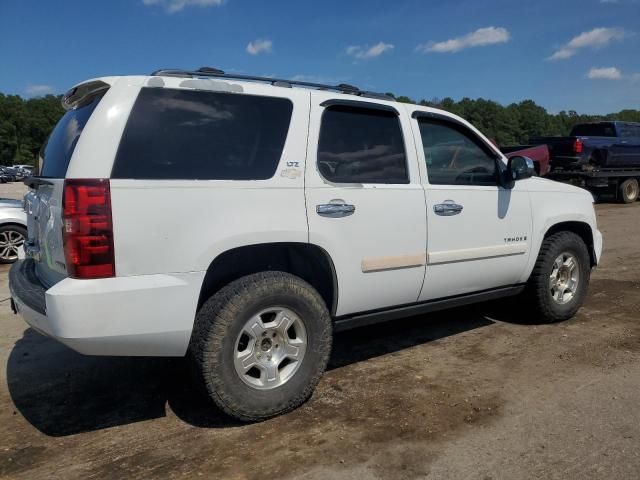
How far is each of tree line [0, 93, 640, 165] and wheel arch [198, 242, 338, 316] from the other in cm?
4908

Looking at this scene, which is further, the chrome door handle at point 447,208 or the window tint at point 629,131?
the window tint at point 629,131

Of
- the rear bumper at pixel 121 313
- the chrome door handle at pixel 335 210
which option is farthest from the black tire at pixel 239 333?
the chrome door handle at pixel 335 210

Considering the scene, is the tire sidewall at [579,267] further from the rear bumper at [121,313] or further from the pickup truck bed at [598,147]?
the pickup truck bed at [598,147]

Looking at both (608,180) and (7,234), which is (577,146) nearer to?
(608,180)

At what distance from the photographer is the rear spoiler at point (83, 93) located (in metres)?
3.11

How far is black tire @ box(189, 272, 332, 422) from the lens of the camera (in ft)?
10.0

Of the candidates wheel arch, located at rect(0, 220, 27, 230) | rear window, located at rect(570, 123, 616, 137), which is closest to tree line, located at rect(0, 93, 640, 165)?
rear window, located at rect(570, 123, 616, 137)

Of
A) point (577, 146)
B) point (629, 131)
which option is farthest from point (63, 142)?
point (629, 131)

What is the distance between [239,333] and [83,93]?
1679mm

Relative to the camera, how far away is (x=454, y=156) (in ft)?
14.2

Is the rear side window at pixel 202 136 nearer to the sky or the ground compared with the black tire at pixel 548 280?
nearer to the sky

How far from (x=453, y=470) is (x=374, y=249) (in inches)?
55.4

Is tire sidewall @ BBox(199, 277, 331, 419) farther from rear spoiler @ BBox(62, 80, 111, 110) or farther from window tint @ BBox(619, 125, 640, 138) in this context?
window tint @ BBox(619, 125, 640, 138)

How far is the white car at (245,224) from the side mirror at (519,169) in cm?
22
